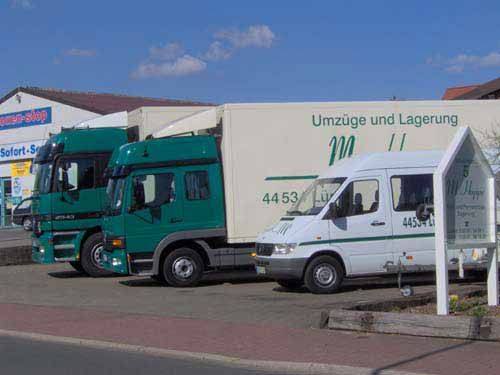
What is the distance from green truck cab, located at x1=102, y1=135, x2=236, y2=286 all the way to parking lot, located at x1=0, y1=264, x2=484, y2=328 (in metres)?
0.59

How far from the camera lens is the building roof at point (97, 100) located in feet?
→ 133

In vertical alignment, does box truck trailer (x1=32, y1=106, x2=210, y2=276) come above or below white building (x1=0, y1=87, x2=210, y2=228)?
below

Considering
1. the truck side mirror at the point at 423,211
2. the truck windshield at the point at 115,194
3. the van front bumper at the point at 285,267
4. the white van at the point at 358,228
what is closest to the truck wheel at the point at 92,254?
the truck windshield at the point at 115,194

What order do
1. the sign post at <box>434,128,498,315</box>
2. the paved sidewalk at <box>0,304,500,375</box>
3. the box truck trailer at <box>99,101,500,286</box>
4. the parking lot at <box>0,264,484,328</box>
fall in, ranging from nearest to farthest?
1. the paved sidewalk at <box>0,304,500,375</box>
2. the sign post at <box>434,128,498,315</box>
3. the parking lot at <box>0,264,484,328</box>
4. the box truck trailer at <box>99,101,500,286</box>

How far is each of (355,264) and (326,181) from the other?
173 cm

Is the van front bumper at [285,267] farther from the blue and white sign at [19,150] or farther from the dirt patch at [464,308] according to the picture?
the blue and white sign at [19,150]

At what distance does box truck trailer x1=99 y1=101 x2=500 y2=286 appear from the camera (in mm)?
17312

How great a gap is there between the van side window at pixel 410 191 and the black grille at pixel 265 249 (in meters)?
2.58

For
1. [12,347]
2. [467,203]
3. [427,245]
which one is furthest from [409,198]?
[12,347]

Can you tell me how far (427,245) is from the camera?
16.1 metres

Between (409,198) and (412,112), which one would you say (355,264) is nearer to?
(409,198)

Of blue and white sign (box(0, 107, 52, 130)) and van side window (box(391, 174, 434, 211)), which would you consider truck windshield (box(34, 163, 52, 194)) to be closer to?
van side window (box(391, 174, 434, 211))

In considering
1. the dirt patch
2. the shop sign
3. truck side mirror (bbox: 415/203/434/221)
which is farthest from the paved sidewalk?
the shop sign

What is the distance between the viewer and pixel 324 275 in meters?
15.7
